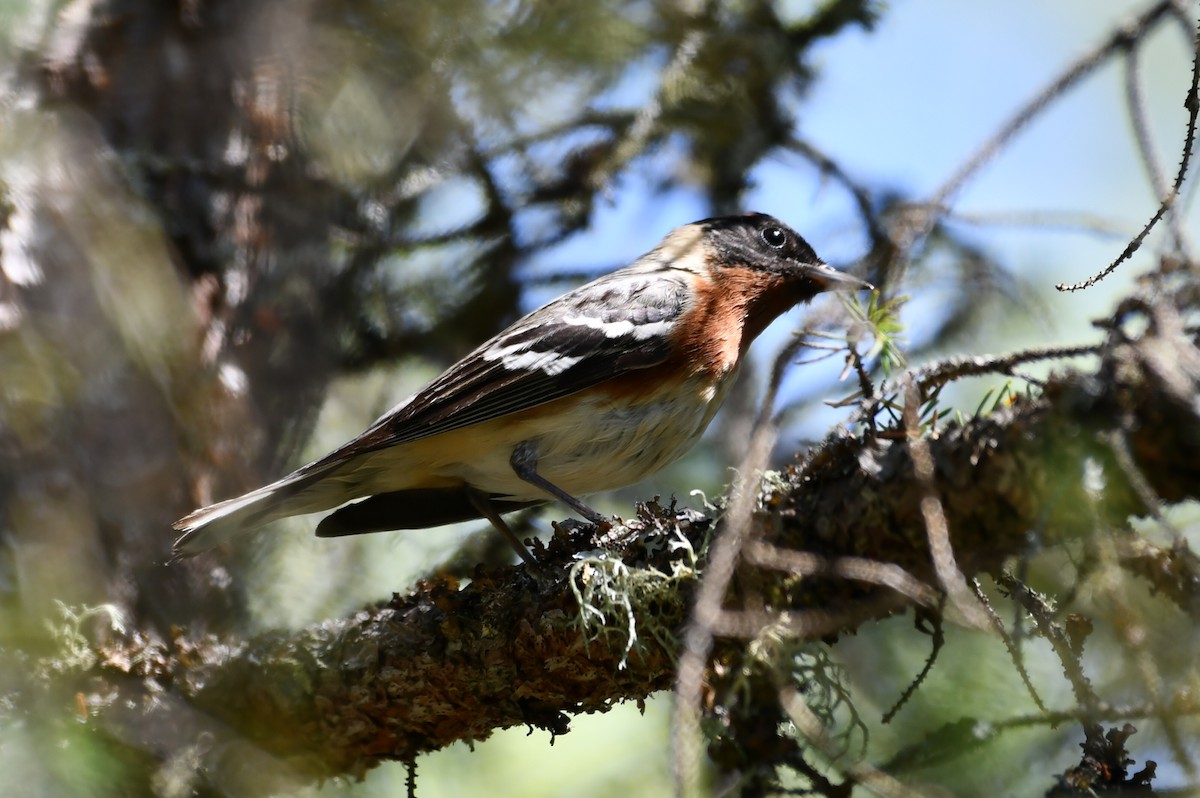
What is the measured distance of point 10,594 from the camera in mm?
3943

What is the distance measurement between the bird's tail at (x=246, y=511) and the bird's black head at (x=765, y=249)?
85.5 inches

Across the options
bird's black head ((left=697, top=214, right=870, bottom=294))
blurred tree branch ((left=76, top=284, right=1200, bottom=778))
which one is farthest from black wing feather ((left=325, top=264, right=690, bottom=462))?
blurred tree branch ((left=76, top=284, right=1200, bottom=778))

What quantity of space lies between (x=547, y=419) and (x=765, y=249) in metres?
1.54

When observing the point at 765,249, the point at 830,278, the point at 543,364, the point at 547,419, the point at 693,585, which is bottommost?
the point at 693,585

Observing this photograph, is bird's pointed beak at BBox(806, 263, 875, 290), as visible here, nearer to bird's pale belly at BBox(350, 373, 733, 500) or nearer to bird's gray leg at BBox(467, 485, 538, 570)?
bird's pale belly at BBox(350, 373, 733, 500)

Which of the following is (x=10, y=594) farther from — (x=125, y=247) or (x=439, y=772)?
(x=439, y=772)

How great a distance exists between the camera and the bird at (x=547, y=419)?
3988mm

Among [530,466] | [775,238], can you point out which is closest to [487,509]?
[530,466]

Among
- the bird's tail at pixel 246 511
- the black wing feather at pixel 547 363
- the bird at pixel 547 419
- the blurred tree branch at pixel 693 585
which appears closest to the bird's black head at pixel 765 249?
the bird at pixel 547 419

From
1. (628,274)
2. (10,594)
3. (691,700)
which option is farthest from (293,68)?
(691,700)

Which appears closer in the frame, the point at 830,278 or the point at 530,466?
the point at 530,466

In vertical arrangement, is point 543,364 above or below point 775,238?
below

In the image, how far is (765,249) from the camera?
4.83m

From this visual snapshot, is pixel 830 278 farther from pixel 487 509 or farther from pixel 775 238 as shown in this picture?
pixel 487 509
